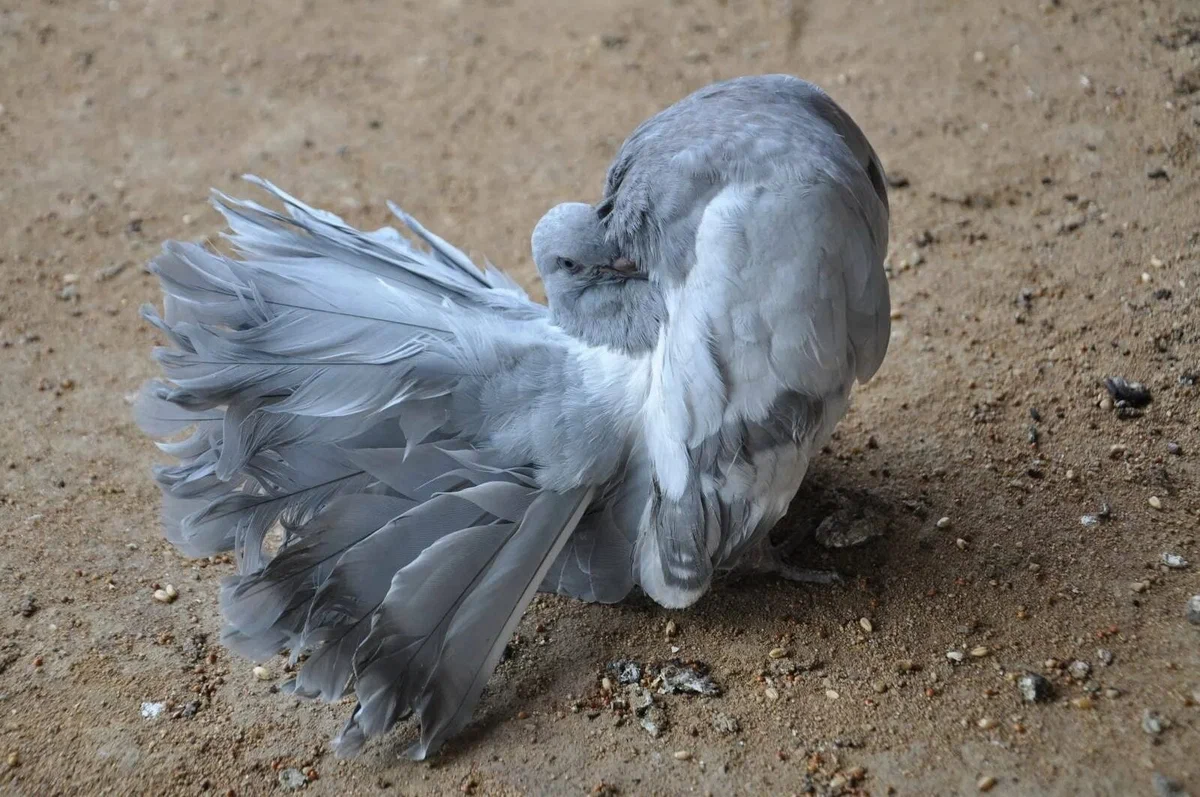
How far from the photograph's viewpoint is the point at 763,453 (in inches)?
97.7

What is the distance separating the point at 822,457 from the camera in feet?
10.9

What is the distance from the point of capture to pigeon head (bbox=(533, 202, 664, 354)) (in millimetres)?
2619

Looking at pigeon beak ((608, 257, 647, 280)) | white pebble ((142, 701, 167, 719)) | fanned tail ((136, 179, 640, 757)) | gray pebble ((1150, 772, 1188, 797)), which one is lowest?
white pebble ((142, 701, 167, 719))

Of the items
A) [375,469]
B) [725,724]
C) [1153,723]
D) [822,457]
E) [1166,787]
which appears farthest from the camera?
[822,457]

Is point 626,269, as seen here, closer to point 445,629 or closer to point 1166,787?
point 445,629

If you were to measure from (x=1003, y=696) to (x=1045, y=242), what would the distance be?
205cm

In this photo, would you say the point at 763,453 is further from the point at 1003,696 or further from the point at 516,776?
the point at 516,776

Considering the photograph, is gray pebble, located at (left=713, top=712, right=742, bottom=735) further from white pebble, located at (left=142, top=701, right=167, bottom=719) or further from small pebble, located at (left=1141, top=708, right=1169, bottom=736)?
white pebble, located at (left=142, top=701, right=167, bottom=719)

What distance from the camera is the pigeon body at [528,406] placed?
Result: 7.78 ft

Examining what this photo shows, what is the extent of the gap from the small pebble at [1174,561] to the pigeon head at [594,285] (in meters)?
1.42

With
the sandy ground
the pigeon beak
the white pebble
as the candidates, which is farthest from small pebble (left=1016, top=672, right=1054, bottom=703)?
the white pebble

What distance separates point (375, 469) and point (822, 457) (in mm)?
1466

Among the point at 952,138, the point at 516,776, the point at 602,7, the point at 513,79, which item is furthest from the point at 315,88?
the point at 516,776

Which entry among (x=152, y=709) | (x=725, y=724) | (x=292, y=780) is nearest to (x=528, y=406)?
(x=725, y=724)
